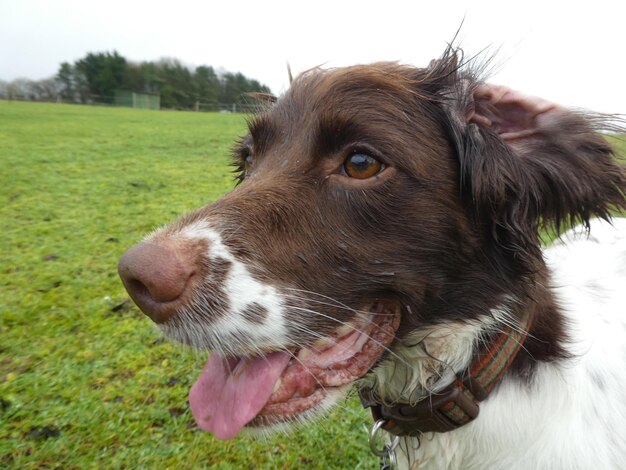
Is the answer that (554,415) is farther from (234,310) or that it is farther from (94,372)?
→ (94,372)

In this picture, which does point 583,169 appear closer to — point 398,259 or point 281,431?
point 398,259

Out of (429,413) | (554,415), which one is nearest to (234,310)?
(429,413)

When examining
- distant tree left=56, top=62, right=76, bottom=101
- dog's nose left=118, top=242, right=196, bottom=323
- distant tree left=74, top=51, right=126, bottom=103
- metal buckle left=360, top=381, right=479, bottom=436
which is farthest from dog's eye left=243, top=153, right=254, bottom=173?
distant tree left=74, top=51, right=126, bottom=103

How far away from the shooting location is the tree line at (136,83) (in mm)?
61062

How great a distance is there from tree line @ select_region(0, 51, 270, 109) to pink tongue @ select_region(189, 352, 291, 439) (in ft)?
201

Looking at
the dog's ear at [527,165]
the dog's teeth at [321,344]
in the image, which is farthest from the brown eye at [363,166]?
the dog's teeth at [321,344]

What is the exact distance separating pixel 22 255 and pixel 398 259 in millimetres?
5778

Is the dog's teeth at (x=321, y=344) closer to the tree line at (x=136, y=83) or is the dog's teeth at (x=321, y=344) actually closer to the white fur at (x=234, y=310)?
the white fur at (x=234, y=310)

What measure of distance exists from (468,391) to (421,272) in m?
0.49

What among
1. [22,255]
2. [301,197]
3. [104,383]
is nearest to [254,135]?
[301,197]

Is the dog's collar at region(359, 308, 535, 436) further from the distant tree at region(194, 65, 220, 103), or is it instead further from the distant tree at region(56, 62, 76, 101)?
the distant tree at region(56, 62, 76, 101)

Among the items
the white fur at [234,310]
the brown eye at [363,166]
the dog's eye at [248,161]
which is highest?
the brown eye at [363,166]

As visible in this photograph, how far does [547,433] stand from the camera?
179 centimetres

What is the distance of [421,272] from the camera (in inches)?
71.1
